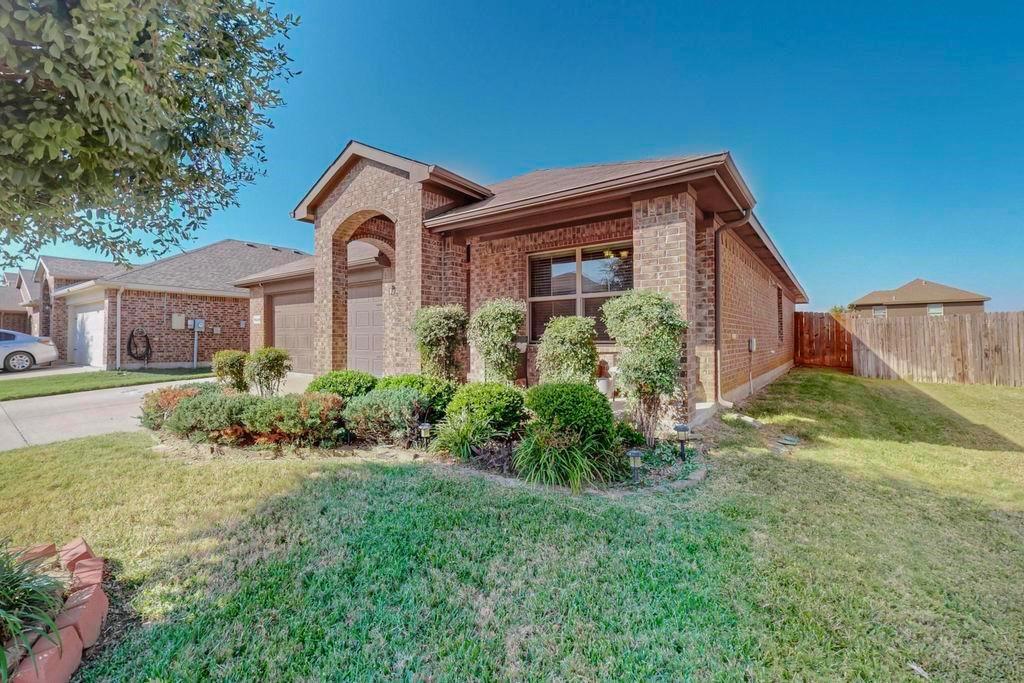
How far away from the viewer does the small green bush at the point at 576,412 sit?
442 centimetres

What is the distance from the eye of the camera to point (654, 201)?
609 centimetres

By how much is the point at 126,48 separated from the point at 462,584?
3.26m

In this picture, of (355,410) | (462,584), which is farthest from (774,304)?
(462,584)

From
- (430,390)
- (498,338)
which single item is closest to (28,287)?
(430,390)

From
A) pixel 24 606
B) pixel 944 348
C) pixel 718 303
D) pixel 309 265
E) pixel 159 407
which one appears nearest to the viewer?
pixel 24 606

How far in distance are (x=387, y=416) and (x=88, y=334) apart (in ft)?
60.6

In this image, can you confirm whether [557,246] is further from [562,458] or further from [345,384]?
[562,458]

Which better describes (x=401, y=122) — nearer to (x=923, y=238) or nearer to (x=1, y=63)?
(x=1, y=63)

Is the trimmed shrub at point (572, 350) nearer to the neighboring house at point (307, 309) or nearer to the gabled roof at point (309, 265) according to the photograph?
the neighboring house at point (307, 309)

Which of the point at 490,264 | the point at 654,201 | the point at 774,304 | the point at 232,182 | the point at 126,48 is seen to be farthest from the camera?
the point at 774,304

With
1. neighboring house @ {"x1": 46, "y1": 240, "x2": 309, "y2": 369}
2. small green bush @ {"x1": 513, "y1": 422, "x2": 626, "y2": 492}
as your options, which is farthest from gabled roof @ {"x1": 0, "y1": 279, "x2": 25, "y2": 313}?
small green bush @ {"x1": 513, "y1": 422, "x2": 626, "y2": 492}

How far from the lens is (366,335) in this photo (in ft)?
37.8

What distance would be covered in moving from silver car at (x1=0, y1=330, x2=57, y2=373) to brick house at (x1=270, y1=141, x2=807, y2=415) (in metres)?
13.6

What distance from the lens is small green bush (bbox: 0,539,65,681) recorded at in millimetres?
1859
